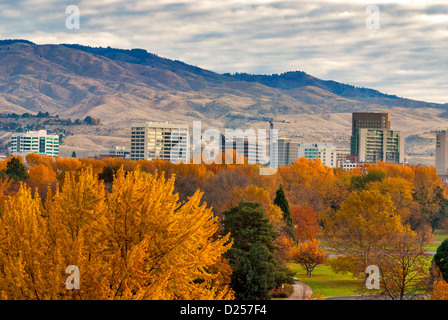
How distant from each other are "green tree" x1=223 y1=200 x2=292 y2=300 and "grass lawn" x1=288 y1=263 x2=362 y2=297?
5.34 m

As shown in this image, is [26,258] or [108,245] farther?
[108,245]

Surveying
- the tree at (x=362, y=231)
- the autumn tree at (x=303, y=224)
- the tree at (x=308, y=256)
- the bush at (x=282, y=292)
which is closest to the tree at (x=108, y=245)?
the bush at (x=282, y=292)

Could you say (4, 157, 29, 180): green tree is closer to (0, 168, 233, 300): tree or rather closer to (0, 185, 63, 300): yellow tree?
(0, 168, 233, 300): tree

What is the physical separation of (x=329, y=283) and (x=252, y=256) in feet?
54.4

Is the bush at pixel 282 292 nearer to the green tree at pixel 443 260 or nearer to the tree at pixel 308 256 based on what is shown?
the green tree at pixel 443 260

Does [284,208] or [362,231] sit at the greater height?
[284,208]

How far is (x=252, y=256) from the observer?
40.7 meters

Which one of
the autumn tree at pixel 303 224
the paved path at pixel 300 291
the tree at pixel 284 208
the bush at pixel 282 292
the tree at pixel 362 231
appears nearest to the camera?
the paved path at pixel 300 291

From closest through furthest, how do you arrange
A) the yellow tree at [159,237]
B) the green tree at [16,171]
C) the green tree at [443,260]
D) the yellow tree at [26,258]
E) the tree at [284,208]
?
1. the yellow tree at [26,258]
2. the yellow tree at [159,237]
3. the green tree at [443,260]
4. the tree at [284,208]
5. the green tree at [16,171]

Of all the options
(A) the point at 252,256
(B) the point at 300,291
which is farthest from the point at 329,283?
(A) the point at 252,256

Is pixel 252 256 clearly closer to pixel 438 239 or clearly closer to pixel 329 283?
pixel 329 283

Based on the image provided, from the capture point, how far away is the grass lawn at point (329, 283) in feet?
164

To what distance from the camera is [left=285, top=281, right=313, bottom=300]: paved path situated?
45.7 metres

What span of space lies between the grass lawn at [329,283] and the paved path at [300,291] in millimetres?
649
